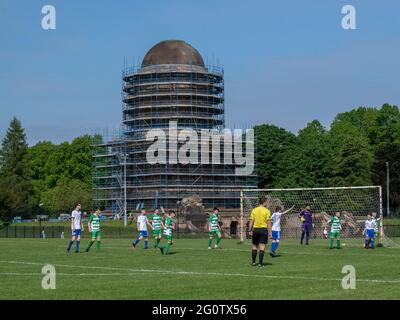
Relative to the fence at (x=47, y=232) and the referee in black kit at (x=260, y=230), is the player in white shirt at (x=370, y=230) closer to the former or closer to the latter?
the referee in black kit at (x=260, y=230)

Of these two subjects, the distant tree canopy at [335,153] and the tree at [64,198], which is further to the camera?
the tree at [64,198]

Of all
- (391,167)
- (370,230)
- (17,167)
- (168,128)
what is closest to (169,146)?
(168,128)

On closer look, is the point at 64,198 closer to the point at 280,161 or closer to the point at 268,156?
the point at 268,156

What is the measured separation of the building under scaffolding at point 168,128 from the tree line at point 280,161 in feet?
25.5

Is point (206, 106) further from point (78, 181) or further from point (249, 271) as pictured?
point (249, 271)

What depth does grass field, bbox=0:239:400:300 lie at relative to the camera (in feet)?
52.3

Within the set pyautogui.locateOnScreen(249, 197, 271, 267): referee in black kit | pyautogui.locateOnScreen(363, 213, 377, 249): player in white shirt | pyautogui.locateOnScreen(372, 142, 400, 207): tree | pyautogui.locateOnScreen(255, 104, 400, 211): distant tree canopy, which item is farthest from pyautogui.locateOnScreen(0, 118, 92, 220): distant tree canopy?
pyautogui.locateOnScreen(249, 197, 271, 267): referee in black kit

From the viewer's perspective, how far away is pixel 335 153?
108 metres

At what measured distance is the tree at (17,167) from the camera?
107812mm

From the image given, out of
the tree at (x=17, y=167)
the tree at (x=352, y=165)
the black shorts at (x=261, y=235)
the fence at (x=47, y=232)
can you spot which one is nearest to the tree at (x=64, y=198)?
the tree at (x=17, y=167)

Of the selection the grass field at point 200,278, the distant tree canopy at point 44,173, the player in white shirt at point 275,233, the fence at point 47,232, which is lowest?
the fence at point 47,232
